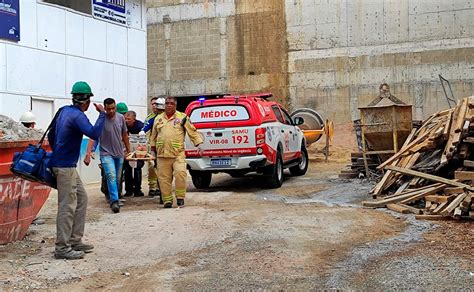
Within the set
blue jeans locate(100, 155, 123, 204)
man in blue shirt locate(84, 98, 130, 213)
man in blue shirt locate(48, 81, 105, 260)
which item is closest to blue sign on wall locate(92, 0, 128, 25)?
man in blue shirt locate(84, 98, 130, 213)

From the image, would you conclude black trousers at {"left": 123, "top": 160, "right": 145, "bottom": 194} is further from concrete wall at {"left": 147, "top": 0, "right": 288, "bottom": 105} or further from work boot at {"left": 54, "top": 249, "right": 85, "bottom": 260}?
concrete wall at {"left": 147, "top": 0, "right": 288, "bottom": 105}

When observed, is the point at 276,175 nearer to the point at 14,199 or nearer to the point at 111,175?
the point at 111,175

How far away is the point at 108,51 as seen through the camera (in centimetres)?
1479

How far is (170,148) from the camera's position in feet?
30.7

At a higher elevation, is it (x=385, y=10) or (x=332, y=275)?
(x=385, y=10)

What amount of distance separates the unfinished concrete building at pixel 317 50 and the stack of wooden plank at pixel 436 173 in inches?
512

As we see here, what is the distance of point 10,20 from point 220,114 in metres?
4.80

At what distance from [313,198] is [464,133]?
2976 millimetres

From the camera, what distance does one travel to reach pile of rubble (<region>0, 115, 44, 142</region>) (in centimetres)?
654

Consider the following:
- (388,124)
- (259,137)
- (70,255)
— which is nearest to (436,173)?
(388,124)

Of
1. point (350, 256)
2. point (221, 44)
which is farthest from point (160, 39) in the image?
point (350, 256)

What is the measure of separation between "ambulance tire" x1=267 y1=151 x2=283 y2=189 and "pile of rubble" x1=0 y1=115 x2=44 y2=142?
18.5 ft

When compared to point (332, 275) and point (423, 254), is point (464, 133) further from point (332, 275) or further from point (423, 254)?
point (332, 275)

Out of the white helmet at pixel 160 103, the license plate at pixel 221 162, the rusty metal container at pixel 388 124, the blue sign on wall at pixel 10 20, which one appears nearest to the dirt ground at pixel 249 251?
the license plate at pixel 221 162
